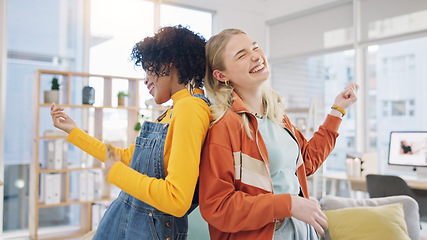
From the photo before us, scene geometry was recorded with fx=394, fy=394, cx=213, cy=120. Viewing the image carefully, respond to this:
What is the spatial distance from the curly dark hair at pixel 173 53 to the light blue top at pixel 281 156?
0.27 meters

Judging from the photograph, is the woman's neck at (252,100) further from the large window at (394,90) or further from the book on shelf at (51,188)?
the large window at (394,90)

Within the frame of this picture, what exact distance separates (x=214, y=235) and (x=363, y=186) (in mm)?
3611

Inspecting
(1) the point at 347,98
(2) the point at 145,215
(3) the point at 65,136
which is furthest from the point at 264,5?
(2) the point at 145,215

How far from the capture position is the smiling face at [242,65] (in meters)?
1.23

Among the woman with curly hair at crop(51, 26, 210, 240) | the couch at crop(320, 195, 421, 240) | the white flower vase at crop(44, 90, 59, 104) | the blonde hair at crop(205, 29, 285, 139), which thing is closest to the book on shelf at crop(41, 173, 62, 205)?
the white flower vase at crop(44, 90, 59, 104)

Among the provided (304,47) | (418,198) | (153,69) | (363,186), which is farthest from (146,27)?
(153,69)

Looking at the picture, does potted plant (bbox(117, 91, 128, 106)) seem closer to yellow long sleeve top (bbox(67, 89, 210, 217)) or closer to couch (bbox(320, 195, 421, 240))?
couch (bbox(320, 195, 421, 240))

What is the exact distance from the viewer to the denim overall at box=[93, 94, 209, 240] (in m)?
1.11

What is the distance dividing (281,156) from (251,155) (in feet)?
0.35

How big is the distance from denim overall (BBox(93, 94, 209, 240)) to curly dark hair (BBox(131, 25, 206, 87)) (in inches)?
6.9

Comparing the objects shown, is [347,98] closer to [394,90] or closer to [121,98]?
[121,98]

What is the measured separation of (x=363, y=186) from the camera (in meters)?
4.33

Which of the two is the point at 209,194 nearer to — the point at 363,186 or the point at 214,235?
the point at 214,235

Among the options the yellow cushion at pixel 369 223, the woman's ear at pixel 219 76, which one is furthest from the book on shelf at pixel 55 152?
the woman's ear at pixel 219 76
